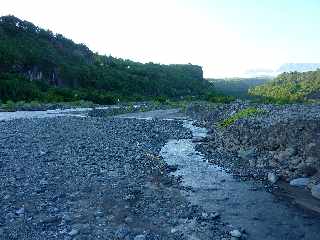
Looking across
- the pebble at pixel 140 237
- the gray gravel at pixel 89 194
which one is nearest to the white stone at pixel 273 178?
the gray gravel at pixel 89 194

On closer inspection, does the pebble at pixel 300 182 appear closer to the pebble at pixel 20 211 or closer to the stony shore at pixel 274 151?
the stony shore at pixel 274 151

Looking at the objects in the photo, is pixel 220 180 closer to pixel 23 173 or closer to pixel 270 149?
pixel 270 149

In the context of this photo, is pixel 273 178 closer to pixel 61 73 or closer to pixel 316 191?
pixel 316 191

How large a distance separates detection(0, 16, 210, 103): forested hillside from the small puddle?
6270cm

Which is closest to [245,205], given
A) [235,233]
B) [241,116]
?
[235,233]

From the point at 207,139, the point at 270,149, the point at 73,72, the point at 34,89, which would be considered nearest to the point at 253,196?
the point at 270,149

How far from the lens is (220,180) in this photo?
19.4 meters

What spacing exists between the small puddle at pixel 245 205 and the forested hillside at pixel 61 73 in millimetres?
62703

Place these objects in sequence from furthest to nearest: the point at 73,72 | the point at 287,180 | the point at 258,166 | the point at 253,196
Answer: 1. the point at 73,72
2. the point at 258,166
3. the point at 287,180
4. the point at 253,196

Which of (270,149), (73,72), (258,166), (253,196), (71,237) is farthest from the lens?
(73,72)

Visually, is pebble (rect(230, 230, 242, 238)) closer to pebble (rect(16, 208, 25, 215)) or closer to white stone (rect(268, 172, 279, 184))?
pebble (rect(16, 208, 25, 215))

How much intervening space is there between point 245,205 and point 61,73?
337ft

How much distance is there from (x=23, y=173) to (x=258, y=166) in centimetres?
1023

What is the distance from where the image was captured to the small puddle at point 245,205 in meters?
13.4
